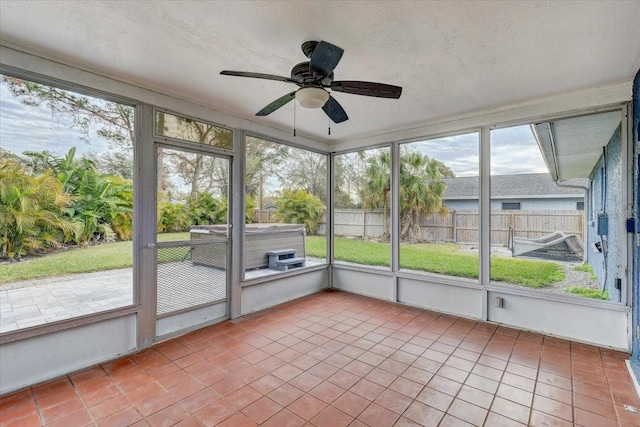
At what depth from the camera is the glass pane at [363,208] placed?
4695mm

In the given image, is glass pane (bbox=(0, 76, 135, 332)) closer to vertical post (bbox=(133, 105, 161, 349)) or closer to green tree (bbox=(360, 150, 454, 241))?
vertical post (bbox=(133, 105, 161, 349))

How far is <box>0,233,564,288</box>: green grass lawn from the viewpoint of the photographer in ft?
8.19

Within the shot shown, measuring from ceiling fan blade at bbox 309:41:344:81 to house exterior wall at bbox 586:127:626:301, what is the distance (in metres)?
3.08

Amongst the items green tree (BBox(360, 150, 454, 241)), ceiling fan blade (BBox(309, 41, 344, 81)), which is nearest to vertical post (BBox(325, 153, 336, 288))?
green tree (BBox(360, 150, 454, 241))

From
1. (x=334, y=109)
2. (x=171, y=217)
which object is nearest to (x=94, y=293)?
(x=171, y=217)

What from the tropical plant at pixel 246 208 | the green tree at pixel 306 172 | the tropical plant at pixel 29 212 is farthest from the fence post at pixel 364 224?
the tropical plant at pixel 29 212

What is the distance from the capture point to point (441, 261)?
420 centimetres

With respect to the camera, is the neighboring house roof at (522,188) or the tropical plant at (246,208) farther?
the tropical plant at (246,208)

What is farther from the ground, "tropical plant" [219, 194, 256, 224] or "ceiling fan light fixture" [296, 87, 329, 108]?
"ceiling fan light fixture" [296, 87, 329, 108]

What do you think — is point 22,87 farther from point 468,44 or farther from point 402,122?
point 402,122

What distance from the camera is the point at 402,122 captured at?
4.07 m

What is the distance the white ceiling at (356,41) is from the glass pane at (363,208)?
1.81 meters

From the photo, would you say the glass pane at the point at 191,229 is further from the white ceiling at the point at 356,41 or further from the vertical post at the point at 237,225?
the white ceiling at the point at 356,41

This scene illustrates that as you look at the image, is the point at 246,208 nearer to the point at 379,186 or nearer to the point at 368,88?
the point at 379,186
